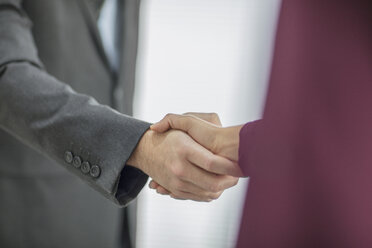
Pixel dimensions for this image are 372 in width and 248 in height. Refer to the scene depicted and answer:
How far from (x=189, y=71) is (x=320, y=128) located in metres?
0.50

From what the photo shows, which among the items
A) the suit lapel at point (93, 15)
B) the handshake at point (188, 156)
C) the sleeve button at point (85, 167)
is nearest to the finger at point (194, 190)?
the handshake at point (188, 156)

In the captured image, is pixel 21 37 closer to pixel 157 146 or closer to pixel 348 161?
pixel 157 146

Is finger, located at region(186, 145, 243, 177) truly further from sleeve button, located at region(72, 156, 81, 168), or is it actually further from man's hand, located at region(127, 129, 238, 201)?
sleeve button, located at region(72, 156, 81, 168)

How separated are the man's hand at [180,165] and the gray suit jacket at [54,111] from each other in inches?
1.4

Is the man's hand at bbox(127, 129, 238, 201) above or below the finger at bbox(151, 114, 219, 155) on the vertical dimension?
below

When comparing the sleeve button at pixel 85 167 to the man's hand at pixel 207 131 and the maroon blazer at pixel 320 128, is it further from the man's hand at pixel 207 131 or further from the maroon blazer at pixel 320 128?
the maroon blazer at pixel 320 128

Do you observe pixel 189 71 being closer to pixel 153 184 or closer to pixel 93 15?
pixel 93 15

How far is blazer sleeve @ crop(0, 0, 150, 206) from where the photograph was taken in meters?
0.52

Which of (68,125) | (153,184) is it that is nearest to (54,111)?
(68,125)

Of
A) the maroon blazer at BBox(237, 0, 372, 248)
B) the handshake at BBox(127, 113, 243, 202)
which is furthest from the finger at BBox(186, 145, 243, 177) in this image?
the maroon blazer at BBox(237, 0, 372, 248)

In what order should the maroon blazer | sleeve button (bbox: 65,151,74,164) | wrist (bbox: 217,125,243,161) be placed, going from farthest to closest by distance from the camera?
sleeve button (bbox: 65,151,74,164) < wrist (bbox: 217,125,243,161) < the maroon blazer

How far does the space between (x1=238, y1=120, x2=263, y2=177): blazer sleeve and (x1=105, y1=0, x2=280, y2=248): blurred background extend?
24 centimetres

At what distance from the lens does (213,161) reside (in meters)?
0.46

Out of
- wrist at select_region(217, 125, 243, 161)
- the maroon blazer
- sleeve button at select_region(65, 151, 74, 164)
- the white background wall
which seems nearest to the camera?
the maroon blazer
